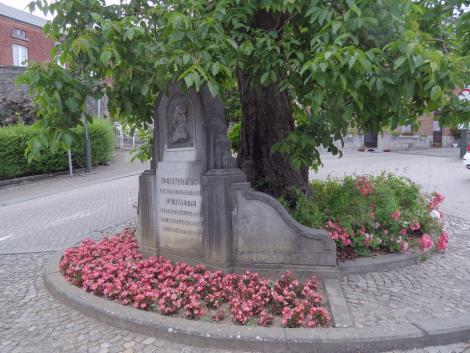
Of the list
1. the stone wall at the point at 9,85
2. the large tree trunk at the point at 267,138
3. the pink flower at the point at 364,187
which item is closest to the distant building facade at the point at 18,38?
the stone wall at the point at 9,85

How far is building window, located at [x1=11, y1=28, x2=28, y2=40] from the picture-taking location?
3278 cm

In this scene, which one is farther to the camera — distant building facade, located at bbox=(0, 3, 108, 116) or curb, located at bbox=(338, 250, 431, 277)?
distant building facade, located at bbox=(0, 3, 108, 116)

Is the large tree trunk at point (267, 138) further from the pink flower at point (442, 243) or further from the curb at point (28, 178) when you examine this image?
the curb at point (28, 178)

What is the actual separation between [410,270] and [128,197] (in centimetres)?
870

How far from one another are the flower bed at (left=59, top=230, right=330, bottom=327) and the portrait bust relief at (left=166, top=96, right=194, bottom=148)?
1.44 m

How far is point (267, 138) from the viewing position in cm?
624

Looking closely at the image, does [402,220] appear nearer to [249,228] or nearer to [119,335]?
[249,228]

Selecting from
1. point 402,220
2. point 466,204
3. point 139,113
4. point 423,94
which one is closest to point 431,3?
point 423,94

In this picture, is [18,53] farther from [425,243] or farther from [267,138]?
[425,243]

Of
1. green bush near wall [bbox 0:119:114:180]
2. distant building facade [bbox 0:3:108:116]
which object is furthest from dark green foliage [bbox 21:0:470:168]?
distant building facade [bbox 0:3:108:116]

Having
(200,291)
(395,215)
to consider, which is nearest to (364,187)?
(395,215)

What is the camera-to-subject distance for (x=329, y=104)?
384cm

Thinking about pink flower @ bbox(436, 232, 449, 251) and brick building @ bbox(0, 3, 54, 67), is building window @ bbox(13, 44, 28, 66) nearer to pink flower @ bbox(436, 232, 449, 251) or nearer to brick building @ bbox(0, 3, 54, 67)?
brick building @ bbox(0, 3, 54, 67)

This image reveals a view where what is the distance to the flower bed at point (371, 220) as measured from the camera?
512cm
